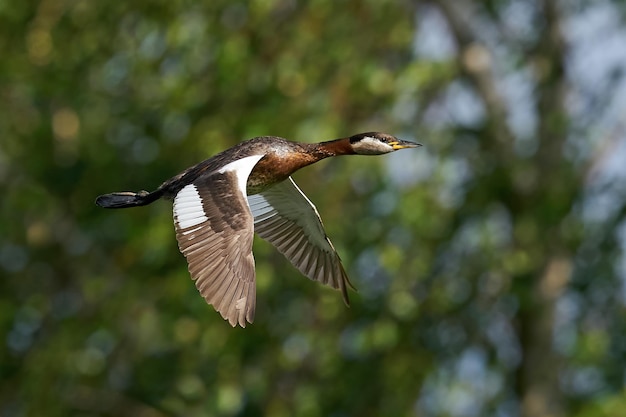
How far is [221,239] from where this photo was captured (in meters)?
6.79

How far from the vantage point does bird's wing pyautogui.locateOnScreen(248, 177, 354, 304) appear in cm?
862

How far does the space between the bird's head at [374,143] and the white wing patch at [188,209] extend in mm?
1327

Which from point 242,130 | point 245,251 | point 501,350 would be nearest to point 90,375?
point 242,130

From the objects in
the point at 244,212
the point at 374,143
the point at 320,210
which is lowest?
the point at 320,210

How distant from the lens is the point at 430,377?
15.4 metres

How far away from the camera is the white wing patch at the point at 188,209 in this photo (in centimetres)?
681

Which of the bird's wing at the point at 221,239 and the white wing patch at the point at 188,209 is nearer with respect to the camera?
the bird's wing at the point at 221,239

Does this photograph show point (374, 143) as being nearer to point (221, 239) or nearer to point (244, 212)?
point (244, 212)

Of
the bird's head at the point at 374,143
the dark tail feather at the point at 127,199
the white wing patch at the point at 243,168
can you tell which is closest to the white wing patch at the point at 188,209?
the white wing patch at the point at 243,168

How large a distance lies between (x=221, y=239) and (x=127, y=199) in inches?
52.0

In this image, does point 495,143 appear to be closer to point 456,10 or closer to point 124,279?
point 456,10

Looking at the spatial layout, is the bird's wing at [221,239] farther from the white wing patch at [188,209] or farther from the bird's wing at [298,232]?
the bird's wing at [298,232]

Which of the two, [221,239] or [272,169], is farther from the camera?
[272,169]

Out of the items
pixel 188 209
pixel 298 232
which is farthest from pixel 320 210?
pixel 188 209
